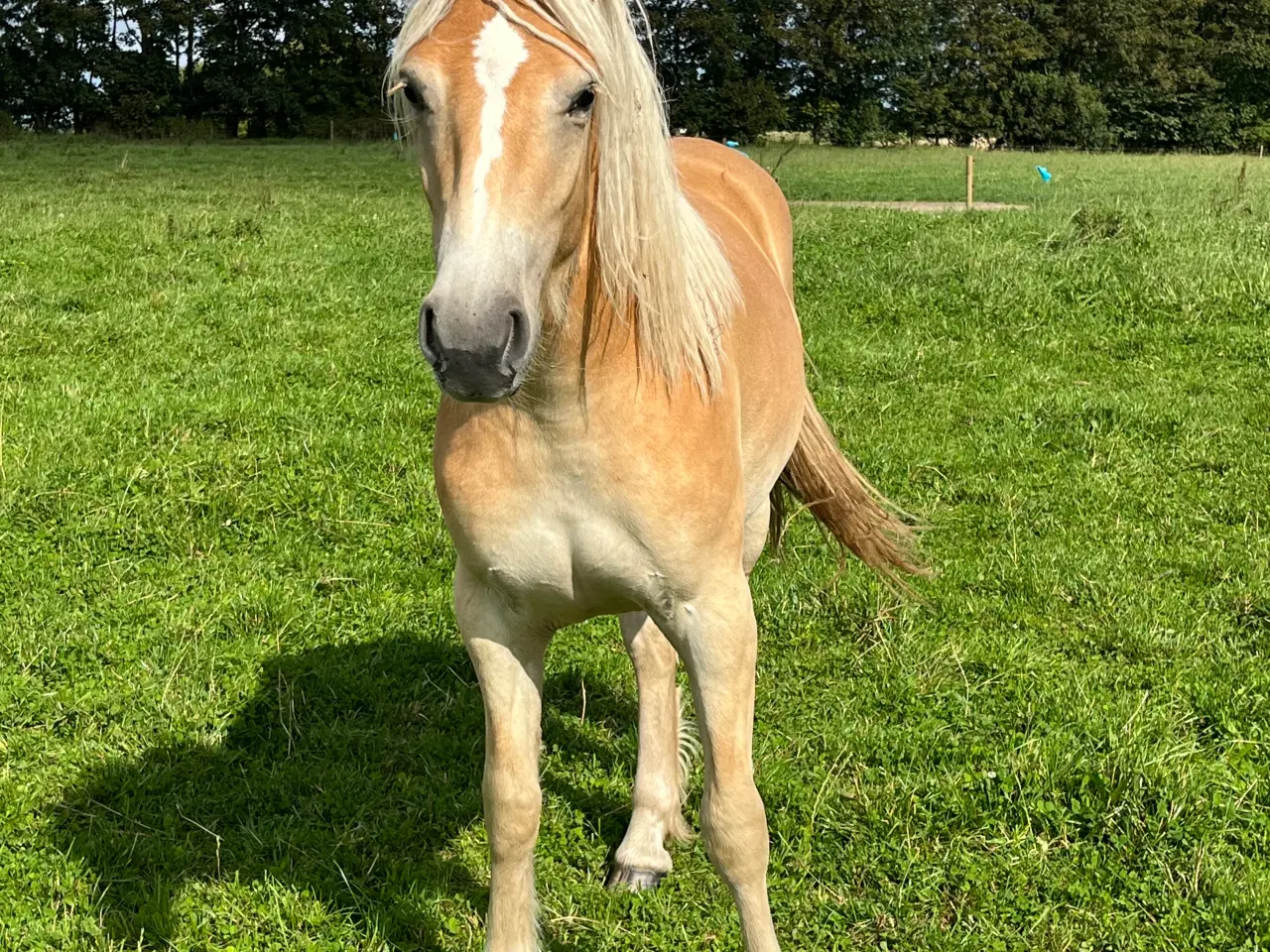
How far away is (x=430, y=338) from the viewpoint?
1.53m

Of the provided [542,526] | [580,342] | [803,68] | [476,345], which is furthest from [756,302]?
[803,68]

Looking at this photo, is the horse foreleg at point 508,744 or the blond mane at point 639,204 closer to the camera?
the blond mane at point 639,204

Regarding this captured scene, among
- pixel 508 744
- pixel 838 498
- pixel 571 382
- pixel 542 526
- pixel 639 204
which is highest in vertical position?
pixel 639 204

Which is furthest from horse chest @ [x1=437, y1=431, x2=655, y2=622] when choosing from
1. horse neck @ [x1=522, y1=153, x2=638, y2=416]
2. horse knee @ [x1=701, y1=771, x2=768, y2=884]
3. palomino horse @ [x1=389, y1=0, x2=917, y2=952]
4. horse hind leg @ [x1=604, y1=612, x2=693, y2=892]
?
horse hind leg @ [x1=604, y1=612, x2=693, y2=892]

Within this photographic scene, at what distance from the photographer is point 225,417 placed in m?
5.84

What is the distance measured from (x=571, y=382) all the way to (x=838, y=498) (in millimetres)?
2026

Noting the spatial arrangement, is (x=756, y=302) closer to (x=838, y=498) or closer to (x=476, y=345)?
(x=838, y=498)

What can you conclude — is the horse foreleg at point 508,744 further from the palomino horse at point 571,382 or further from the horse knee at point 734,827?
the horse knee at point 734,827

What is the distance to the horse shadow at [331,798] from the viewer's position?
2.83 m

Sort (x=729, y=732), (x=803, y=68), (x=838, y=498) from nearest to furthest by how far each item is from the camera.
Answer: (x=729, y=732) → (x=838, y=498) → (x=803, y=68)

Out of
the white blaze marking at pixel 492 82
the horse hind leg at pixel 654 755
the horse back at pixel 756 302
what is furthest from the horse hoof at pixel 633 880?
the white blaze marking at pixel 492 82

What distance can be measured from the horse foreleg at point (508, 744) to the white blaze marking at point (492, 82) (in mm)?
997

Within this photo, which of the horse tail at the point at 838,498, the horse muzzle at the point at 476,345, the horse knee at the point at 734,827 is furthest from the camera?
the horse tail at the point at 838,498

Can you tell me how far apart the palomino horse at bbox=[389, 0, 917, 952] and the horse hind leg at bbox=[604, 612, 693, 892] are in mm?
546
